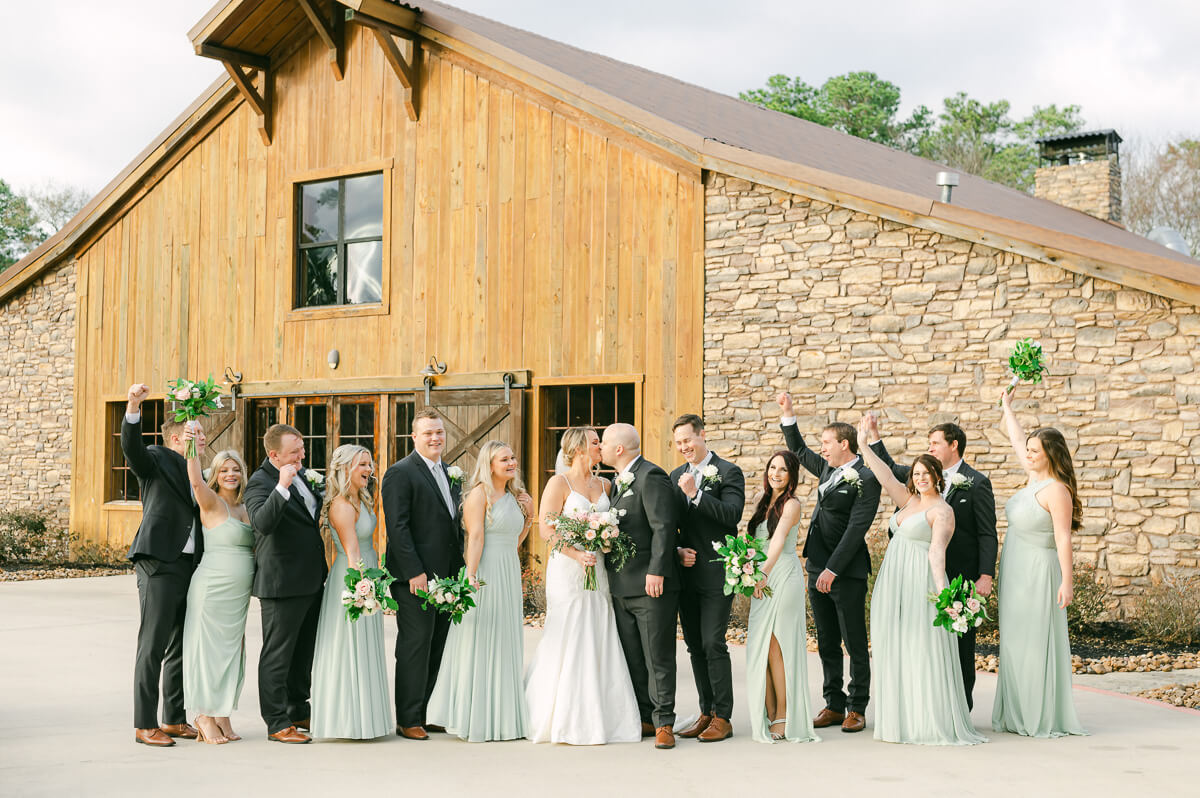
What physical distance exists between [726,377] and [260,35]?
766 cm

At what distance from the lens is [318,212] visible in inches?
593

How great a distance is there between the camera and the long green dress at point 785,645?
639 centimetres

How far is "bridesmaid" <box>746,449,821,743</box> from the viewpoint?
21.0 feet

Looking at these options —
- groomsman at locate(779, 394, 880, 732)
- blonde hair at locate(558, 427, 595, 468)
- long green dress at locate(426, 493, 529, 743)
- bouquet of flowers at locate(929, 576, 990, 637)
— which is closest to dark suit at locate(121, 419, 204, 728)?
long green dress at locate(426, 493, 529, 743)

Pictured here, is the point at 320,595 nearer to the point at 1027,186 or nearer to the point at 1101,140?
the point at 1101,140

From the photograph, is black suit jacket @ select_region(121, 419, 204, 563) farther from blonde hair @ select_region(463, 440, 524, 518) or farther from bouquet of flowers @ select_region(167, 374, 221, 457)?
blonde hair @ select_region(463, 440, 524, 518)

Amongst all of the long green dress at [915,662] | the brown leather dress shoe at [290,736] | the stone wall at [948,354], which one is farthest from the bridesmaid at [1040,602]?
the brown leather dress shoe at [290,736]

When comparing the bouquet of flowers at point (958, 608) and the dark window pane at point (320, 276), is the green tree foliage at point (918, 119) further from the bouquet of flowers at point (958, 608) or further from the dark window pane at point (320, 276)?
the bouquet of flowers at point (958, 608)

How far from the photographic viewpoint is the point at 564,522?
20.9 ft

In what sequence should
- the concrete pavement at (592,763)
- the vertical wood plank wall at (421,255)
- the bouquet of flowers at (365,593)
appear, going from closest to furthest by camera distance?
the concrete pavement at (592,763) < the bouquet of flowers at (365,593) < the vertical wood plank wall at (421,255)

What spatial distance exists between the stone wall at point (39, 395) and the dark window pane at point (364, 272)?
16.5 ft

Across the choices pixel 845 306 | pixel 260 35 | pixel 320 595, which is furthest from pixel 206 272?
pixel 320 595

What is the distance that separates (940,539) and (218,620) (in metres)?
3.96

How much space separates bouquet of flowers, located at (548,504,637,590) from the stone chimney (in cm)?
2050
